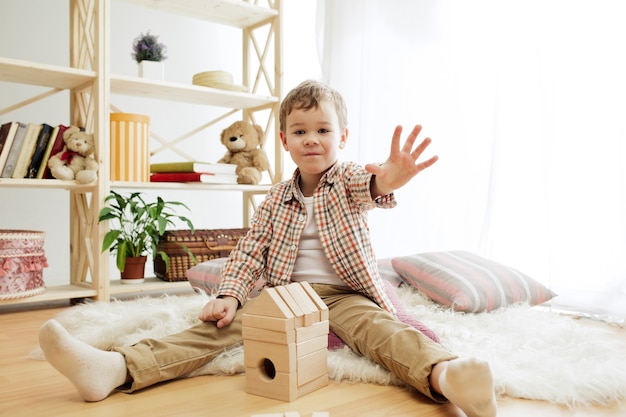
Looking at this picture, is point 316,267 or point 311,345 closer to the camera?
point 311,345

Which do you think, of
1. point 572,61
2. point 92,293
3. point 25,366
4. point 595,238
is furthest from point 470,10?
point 25,366

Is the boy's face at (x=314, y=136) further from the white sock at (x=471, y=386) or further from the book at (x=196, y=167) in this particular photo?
the book at (x=196, y=167)

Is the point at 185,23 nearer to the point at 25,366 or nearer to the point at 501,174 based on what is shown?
the point at 501,174

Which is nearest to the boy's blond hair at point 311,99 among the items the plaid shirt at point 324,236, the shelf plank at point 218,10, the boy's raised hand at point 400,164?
the plaid shirt at point 324,236

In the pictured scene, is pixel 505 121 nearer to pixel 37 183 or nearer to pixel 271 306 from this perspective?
pixel 271 306

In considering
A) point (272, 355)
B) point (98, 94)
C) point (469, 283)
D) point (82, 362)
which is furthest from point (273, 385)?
point (98, 94)

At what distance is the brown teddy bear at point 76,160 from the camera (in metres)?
1.96

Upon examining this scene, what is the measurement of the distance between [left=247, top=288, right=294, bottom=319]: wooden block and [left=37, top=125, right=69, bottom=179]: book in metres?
1.38

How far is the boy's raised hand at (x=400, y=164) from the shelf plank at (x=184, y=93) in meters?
1.36

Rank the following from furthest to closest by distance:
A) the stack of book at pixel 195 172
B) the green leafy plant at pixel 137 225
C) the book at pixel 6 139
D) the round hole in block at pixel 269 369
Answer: the stack of book at pixel 195 172
the green leafy plant at pixel 137 225
the book at pixel 6 139
the round hole in block at pixel 269 369

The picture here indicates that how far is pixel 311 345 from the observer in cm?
100

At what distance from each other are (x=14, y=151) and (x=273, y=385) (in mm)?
1479

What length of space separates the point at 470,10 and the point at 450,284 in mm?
1139

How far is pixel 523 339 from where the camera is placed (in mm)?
1304
